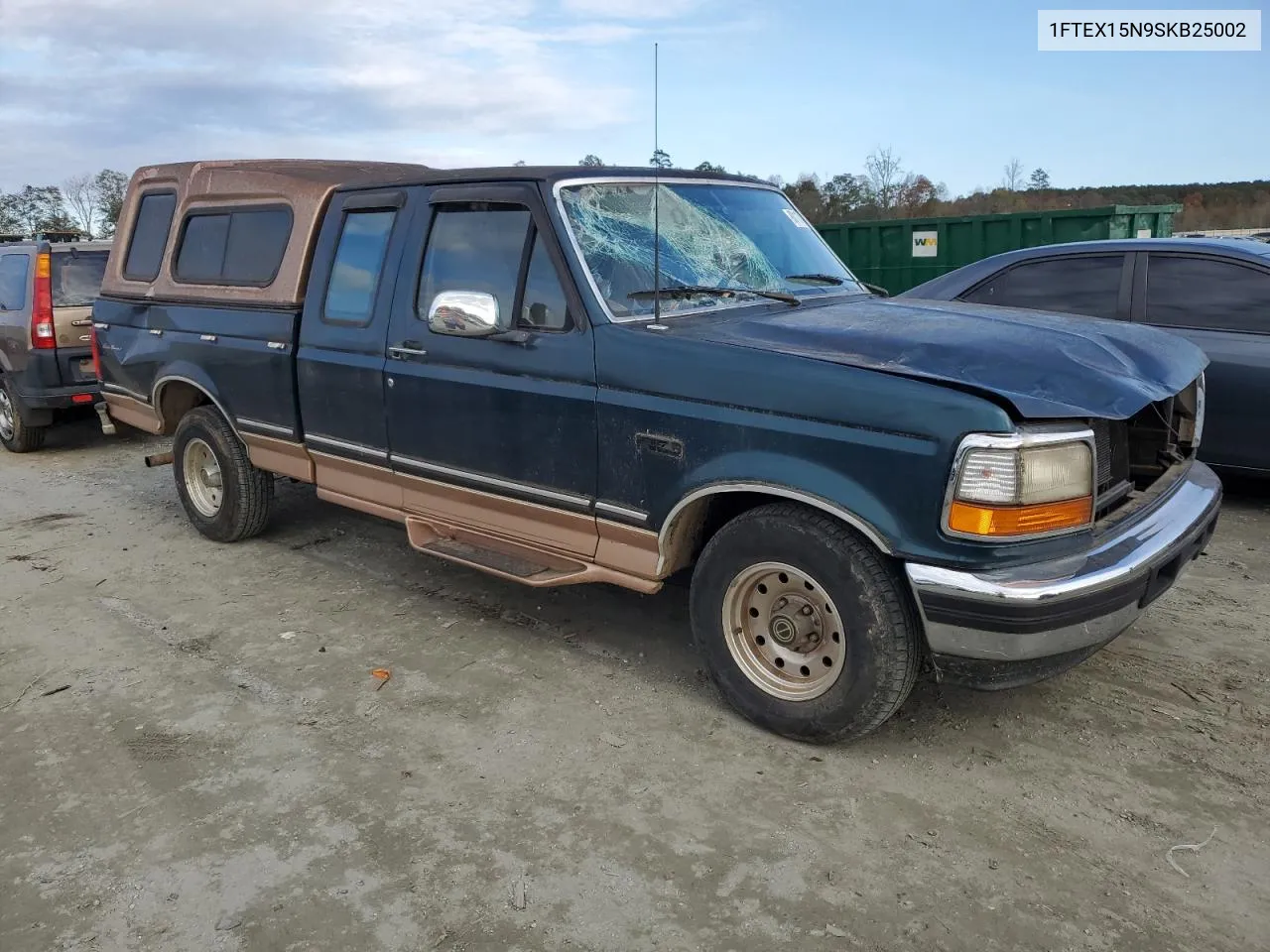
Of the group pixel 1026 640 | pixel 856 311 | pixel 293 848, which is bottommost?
pixel 293 848

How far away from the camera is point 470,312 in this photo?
12.8ft

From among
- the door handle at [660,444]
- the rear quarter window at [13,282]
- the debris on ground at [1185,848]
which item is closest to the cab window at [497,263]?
the door handle at [660,444]

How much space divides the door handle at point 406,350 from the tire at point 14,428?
20.5 ft

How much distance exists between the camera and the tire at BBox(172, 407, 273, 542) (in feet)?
19.3

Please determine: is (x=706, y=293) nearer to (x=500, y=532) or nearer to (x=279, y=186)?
(x=500, y=532)

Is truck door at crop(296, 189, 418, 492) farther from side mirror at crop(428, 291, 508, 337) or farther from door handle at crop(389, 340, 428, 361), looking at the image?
side mirror at crop(428, 291, 508, 337)

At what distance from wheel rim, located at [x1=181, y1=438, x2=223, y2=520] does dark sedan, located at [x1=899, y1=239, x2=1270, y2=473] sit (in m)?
4.52

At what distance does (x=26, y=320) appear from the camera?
8656 millimetres

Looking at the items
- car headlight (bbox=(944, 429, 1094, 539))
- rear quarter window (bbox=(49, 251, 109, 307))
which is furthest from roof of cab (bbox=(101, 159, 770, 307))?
rear quarter window (bbox=(49, 251, 109, 307))

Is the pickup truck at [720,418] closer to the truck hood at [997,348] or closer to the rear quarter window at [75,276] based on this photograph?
the truck hood at [997,348]

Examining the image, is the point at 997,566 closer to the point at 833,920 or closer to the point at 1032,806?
the point at 1032,806

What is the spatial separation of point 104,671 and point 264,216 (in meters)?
2.63

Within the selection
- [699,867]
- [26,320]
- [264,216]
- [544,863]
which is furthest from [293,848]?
[26,320]

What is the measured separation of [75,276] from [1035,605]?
9107mm
